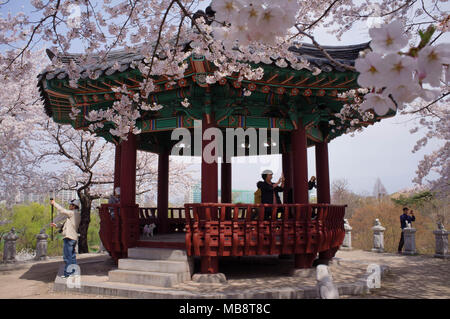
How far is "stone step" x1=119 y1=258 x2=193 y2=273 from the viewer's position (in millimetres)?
6367

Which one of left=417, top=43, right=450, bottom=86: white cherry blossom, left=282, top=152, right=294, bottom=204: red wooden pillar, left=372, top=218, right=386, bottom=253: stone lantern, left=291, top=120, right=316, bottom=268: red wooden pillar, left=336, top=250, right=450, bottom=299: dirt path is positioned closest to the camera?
left=417, top=43, right=450, bottom=86: white cherry blossom

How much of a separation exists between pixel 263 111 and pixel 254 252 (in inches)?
123

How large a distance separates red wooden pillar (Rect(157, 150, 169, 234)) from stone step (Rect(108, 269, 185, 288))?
3832 mm

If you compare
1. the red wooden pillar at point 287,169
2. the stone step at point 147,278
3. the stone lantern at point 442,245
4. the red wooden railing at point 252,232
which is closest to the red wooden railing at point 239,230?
the red wooden railing at point 252,232

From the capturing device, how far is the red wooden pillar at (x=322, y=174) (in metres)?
8.78

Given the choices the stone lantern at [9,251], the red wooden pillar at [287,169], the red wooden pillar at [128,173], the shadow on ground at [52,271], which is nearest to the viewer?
the red wooden pillar at [128,173]

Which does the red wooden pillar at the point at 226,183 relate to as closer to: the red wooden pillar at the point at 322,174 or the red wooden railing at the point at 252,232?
the red wooden pillar at the point at 322,174

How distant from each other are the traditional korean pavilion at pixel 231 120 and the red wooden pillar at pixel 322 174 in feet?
2.50

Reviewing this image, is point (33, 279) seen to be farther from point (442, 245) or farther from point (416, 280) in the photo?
point (442, 245)

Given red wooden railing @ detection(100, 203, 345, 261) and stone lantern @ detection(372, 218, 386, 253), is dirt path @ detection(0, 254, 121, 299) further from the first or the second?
stone lantern @ detection(372, 218, 386, 253)

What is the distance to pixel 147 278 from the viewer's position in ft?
20.2

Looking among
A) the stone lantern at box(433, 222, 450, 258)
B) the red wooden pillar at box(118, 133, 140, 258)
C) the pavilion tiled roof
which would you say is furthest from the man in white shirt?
the stone lantern at box(433, 222, 450, 258)
